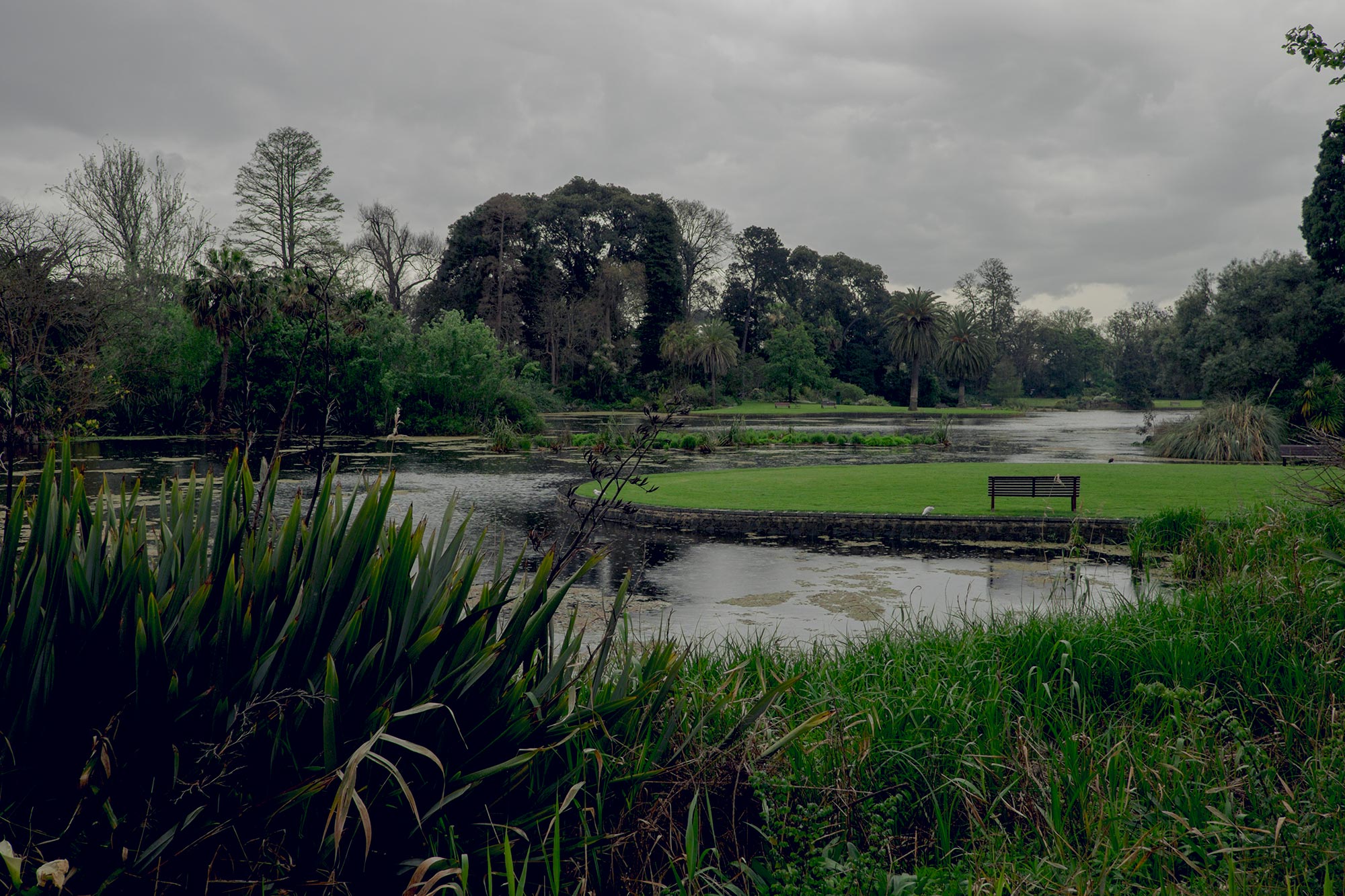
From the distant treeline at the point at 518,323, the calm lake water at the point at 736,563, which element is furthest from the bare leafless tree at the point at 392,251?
the calm lake water at the point at 736,563

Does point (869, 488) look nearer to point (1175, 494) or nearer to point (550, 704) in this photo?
point (1175, 494)

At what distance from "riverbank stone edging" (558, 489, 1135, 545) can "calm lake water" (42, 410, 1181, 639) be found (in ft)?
1.90

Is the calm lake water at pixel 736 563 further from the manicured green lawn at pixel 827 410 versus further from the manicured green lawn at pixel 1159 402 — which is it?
the manicured green lawn at pixel 1159 402

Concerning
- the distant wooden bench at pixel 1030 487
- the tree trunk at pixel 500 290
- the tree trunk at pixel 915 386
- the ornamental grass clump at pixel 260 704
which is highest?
the tree trunk at pixel 500 290

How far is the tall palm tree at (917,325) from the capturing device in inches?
3054

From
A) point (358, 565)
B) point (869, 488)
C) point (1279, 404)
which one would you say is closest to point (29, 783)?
point (358, 565)

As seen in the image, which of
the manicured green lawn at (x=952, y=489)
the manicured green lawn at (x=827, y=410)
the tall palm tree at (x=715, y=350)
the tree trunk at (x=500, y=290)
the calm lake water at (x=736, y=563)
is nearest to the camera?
the calm lake water at (x=736, y=563)

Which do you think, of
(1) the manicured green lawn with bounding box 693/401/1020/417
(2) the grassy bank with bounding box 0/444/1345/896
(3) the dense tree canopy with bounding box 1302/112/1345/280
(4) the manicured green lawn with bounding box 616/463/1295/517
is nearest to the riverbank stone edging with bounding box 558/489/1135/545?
(4) the manicured green lawn with bounding box 616/463/1295/517

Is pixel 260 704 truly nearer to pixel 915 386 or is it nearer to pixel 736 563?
pixel 736 563

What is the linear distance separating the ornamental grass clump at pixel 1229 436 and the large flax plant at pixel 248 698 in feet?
90.4

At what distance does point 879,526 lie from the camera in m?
13.4

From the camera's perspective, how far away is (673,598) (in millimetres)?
8883

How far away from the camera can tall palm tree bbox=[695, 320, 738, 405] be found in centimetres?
7050

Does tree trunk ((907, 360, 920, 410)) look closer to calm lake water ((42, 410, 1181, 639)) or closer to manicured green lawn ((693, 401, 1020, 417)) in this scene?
manicured green lawn ((693, 401, 1020, 417))
